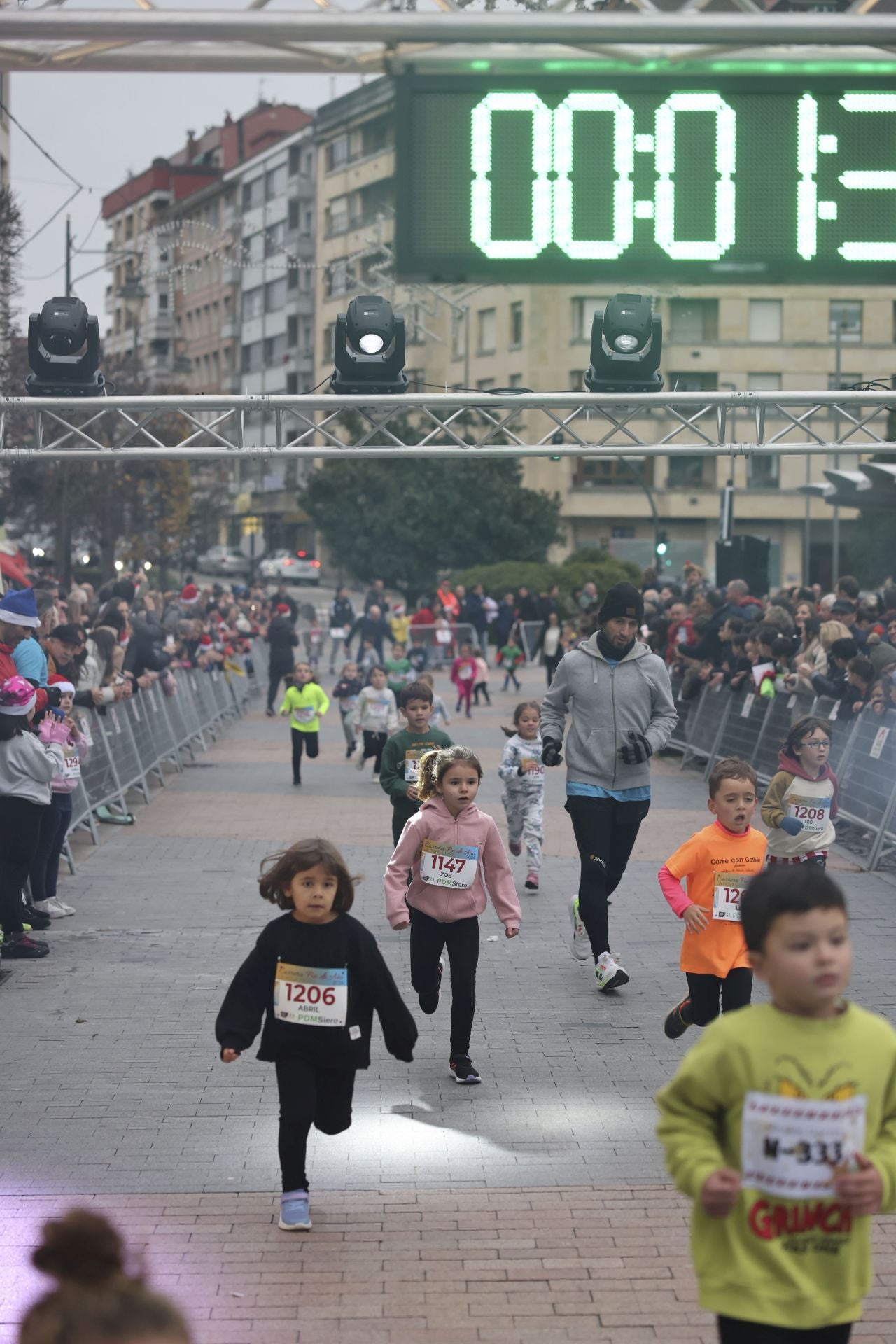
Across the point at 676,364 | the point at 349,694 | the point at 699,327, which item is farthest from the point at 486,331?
the point at 349,694

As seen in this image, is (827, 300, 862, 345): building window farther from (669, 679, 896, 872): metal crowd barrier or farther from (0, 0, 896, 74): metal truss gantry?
(0, 0, 896, 74): metal truss gantry

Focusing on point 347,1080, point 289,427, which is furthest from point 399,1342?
point 289,427

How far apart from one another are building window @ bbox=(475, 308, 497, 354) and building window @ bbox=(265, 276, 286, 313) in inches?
849

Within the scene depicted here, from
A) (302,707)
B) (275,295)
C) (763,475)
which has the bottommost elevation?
(302,707)

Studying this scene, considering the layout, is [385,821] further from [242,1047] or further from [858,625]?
[242,1047]

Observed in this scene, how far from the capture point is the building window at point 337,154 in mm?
A: 81688

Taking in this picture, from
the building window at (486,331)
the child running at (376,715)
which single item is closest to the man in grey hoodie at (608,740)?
the child running at (376,715)

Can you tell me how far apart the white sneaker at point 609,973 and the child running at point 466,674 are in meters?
19.7

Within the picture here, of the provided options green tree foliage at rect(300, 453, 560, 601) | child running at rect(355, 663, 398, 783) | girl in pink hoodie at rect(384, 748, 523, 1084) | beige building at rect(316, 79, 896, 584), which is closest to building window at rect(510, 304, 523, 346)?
beige building at rect(316, 79, 896, 584)

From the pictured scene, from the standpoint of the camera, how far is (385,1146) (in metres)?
6.54

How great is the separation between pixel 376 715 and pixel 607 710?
32.6 ft

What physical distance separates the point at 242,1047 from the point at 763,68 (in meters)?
4.29

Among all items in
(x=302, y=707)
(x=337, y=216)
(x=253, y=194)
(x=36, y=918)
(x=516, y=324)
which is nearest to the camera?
(x=36, y=918)

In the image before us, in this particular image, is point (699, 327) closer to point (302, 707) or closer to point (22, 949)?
point (302, 707)
